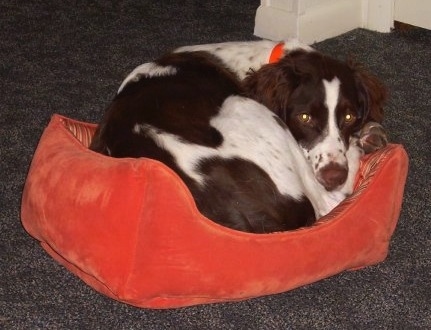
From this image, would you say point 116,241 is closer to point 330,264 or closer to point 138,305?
point 138,305

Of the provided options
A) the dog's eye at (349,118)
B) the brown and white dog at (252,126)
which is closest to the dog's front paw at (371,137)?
the brown and white dog at (252,126)

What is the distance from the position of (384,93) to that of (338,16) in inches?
61.7

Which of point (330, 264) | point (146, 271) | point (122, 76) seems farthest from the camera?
point (122, 76)

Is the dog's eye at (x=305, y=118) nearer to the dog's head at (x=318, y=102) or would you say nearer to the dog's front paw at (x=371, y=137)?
the dog's head at (x=318, y=102)

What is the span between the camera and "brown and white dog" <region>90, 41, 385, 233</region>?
232 cm

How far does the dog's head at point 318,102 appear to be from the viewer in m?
2.78

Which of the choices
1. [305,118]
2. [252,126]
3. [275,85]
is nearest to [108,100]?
[275,85]

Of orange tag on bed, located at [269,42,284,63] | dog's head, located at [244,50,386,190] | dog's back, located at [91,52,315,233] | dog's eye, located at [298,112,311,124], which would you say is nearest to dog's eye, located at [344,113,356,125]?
dog's head, located at [244,50,386,190]

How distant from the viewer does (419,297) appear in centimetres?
245

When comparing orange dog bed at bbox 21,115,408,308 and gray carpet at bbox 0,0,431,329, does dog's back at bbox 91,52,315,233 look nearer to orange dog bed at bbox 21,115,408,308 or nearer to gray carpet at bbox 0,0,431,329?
orange dog bed at bbox 21,115,408,308

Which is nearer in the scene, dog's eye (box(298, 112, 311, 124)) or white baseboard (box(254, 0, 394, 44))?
dog's eye (box(298, 112, 311, 124))

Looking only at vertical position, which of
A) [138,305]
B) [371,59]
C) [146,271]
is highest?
[146,271]

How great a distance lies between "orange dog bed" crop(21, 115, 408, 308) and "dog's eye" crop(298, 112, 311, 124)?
421 mm

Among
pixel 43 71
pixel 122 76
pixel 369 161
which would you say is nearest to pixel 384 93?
pixel 369 161
